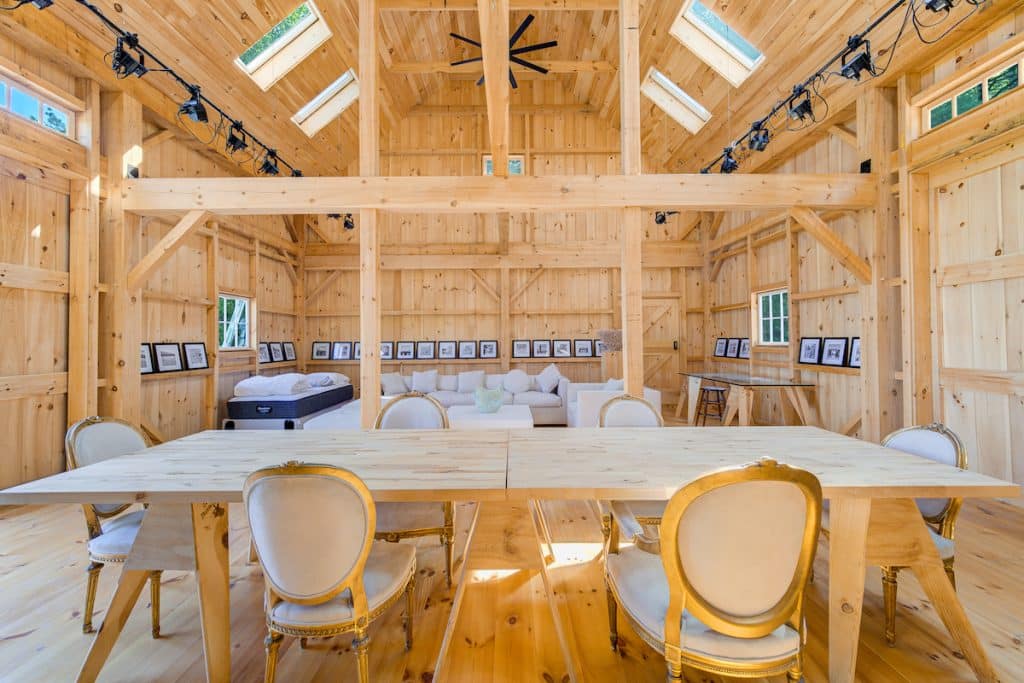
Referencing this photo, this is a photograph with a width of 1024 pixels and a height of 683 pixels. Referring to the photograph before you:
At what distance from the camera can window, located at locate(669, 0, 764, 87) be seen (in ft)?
16.1

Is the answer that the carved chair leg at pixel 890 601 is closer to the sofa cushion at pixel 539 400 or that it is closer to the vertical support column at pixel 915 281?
the vertical support column at pixel 915 281

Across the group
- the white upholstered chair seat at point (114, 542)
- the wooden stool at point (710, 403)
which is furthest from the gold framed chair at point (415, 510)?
the wooden stool at point (710, 403)

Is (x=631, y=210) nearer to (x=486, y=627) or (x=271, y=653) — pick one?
(x=486, y=627)

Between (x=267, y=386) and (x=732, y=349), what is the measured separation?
24.6 feet

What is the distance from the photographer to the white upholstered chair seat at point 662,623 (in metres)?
1.19

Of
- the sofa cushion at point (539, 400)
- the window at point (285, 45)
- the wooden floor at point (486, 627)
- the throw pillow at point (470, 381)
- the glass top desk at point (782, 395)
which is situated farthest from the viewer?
the throw pillow at point (470, 381)

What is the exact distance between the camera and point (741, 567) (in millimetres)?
1164

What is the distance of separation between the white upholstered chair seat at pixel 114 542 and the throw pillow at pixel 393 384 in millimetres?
4911

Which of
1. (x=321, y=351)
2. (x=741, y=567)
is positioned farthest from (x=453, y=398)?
(x=741, y=567)

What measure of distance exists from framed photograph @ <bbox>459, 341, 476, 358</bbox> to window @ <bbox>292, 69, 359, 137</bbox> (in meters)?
4.28

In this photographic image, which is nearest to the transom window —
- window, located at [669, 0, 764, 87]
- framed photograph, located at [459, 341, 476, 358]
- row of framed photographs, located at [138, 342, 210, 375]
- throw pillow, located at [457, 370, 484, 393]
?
row of framed photographs, located at [138, 342, 210, 375]

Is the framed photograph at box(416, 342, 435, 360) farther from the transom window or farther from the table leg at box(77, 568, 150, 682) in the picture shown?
the table leg at box(77, 568, 150, 682)

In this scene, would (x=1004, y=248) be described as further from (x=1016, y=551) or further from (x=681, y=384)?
(x=681, y=384)

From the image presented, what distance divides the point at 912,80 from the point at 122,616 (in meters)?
6.65
